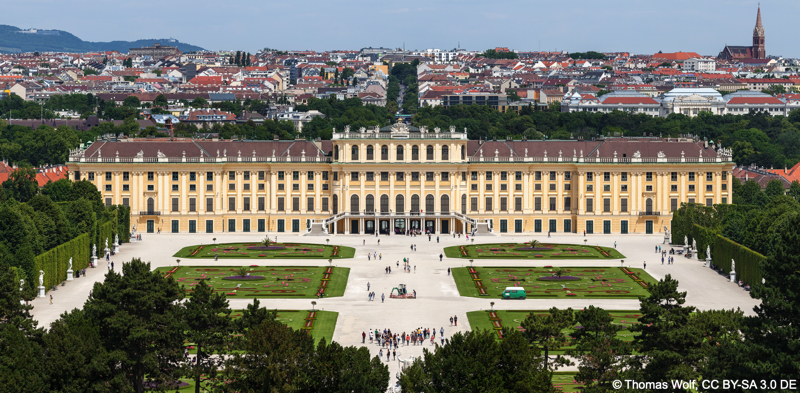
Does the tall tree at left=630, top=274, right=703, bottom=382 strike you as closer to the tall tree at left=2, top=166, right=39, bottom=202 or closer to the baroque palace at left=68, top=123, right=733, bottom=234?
the baroque palace at left=68, top=123, right=733, bottom=234

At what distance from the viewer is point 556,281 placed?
97500 millimetres

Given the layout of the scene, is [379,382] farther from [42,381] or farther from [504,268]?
[504,268]

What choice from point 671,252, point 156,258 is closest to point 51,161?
point 156,258

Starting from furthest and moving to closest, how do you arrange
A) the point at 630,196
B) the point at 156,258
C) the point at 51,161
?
the point at 51,161
the point at 630,196
the point at 156,258

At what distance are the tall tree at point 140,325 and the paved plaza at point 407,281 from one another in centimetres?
1242

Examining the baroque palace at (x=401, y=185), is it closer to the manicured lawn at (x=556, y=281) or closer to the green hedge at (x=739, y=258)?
the green hedge at (x=739, y=258)

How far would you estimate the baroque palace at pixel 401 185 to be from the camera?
434ft

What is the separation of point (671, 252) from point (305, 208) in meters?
40.3

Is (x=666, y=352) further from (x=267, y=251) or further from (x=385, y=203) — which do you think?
(x=385, y=203)

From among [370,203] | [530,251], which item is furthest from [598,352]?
[370,203]

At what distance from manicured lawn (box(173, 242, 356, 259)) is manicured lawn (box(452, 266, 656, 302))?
50.2 feet

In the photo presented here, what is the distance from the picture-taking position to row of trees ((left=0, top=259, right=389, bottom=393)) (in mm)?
55438

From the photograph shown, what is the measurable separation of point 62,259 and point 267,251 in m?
23.2

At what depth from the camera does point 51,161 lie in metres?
182
